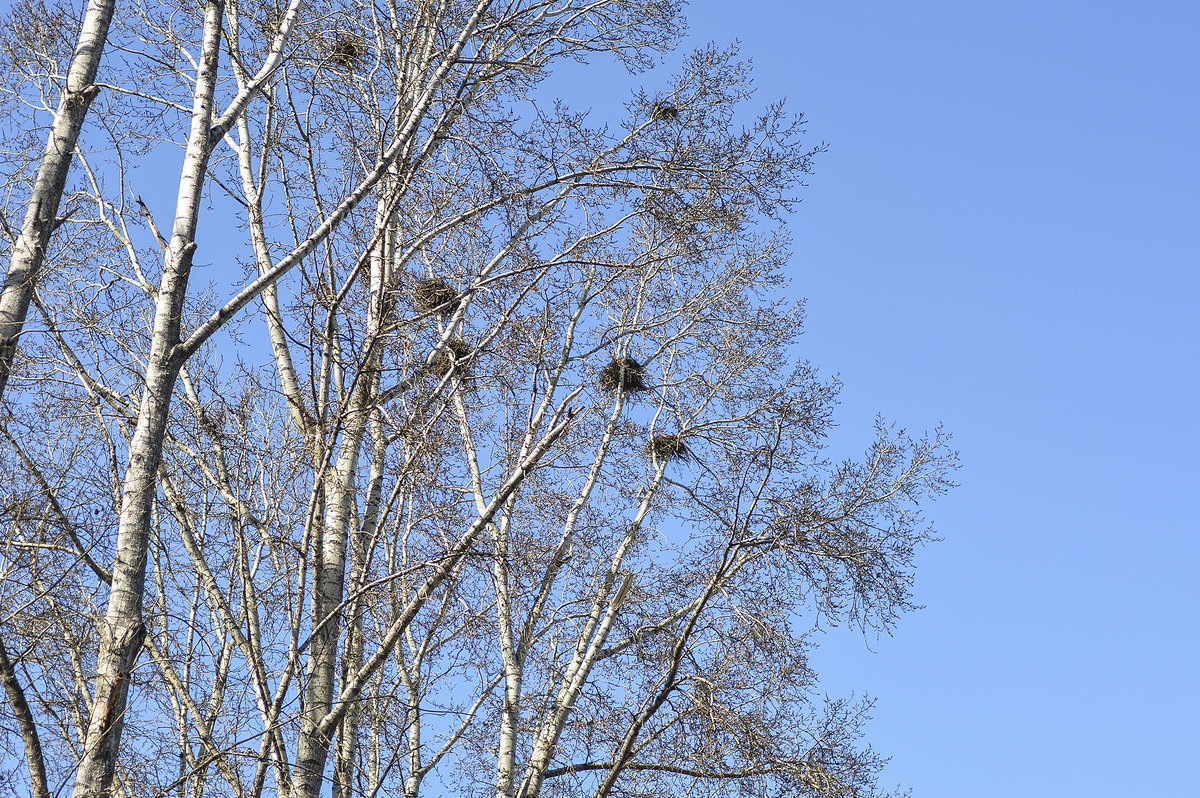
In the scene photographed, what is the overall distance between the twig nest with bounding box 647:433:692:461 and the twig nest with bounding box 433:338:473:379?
7.98ft

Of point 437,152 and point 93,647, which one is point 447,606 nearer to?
point 93,647

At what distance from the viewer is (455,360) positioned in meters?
6.78

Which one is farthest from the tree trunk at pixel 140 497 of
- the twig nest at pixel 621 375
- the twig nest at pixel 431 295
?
the twig nest at pixel 621 375

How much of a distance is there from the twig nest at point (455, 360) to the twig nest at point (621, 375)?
1868mm

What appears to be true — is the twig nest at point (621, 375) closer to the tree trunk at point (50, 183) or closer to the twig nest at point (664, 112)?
the twig nest at point (664, 112)

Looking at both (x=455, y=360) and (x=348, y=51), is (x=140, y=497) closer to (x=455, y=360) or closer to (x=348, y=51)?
(x=455, y=360)

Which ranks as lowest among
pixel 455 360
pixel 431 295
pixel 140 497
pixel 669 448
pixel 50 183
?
pixel 140 497

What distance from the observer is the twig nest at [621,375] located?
10.4 metres

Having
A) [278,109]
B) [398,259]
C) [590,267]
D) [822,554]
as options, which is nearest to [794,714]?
[822,554]

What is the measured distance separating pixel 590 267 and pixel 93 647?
4606 mm

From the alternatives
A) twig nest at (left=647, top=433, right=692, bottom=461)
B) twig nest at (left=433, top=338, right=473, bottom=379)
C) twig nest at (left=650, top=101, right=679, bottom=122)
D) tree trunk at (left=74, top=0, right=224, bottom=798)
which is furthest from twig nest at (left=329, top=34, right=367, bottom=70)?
twig nest at (left=647, top=433, right=692, bottom=461)

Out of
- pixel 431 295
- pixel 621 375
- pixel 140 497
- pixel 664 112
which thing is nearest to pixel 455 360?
pixel 431 295

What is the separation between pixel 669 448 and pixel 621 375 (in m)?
0.78

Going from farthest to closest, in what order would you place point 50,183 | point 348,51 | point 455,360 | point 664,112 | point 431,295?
point 664,112, point 348,51, point 431,295, point 455,360, point 50,183
